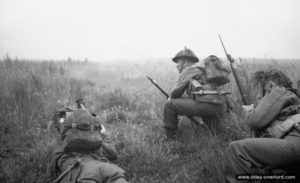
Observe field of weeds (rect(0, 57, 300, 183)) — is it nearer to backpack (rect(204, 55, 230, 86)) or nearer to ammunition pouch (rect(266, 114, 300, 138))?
backpack (rect(204, 55, 230, 86))

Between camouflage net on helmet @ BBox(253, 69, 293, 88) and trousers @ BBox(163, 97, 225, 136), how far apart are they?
1.35 meters

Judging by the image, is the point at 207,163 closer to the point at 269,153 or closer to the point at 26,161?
the point at 269,153

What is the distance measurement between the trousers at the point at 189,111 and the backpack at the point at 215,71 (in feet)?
1.43

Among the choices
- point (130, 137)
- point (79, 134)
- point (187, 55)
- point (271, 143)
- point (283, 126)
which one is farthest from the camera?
point (187, 55)

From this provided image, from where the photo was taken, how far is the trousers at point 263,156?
2277 millimetres

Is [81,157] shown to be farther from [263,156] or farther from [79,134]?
[263,156]

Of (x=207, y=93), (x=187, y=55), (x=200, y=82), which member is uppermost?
(x=187, y=55)

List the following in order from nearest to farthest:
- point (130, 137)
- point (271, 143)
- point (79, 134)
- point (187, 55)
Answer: point (271, 143), point (79, 134), point (130, 137), point (187, 55)

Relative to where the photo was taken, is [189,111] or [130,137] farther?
[189,111]

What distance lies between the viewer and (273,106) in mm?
2531

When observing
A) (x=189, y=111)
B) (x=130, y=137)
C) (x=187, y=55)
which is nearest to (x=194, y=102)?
(x=189, y=111)

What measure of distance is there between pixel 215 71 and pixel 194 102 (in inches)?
25.0

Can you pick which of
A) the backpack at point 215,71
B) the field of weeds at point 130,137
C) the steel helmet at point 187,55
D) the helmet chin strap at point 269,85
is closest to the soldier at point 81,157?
the field of weeds at point 130,137

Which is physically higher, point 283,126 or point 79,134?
point 283,126
